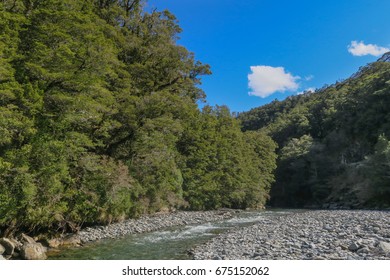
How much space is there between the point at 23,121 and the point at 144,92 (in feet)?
46.5

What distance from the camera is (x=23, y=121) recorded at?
51.5ft

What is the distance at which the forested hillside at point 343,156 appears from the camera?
4725cm

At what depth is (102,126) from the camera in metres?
22.0

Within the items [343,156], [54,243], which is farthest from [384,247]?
[343,156]

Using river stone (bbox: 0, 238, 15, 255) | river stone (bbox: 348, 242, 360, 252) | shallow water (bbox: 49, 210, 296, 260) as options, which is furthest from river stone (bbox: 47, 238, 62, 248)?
river stone (bbox: 348, 242, 360, 252)

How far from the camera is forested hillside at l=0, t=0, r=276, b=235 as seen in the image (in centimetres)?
1602

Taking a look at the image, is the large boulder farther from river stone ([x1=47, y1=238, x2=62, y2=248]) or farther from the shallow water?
river stone ([x1=47, y1=238, x2=62, y2=248])

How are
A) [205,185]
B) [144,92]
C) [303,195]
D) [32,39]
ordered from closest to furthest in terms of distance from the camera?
[32,39] < [144,92] < [205,185] < [303,195]

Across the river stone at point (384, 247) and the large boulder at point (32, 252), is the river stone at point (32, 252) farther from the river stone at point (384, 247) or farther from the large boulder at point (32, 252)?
the river stone at point (384, 247)

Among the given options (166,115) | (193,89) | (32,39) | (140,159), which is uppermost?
(193,89)

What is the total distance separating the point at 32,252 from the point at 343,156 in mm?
68783
